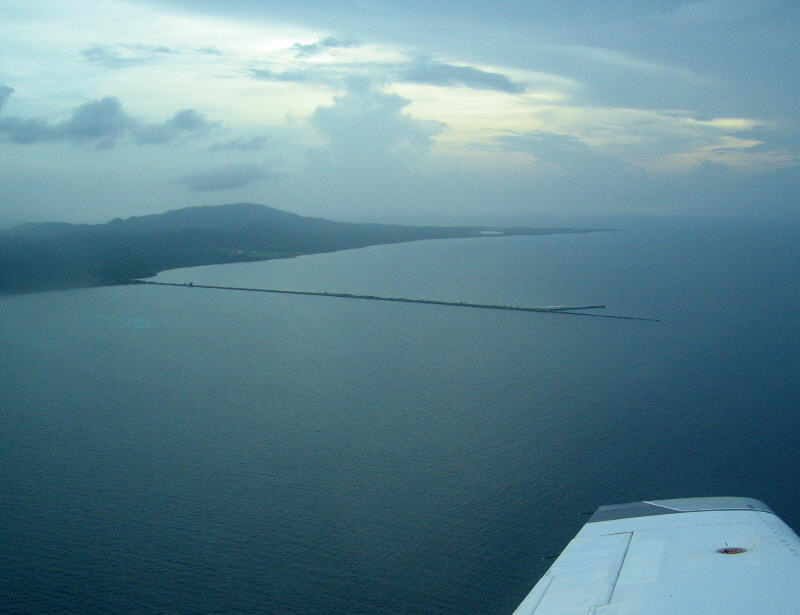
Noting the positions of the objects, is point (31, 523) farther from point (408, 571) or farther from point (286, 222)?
point (286, 222)

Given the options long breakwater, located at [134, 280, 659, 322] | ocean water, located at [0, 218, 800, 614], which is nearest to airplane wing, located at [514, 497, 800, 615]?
ocean water, located at [0, 218, 800, 614]

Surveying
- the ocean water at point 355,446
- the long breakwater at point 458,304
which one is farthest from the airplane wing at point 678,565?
the long breakwater at point 458,304

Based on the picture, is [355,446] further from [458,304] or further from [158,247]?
[158,247]

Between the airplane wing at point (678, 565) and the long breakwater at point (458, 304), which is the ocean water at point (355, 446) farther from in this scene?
the airplane wing at point (678, 565)

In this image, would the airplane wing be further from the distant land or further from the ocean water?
the distant land

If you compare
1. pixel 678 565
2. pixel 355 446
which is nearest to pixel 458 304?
pixel 355 446

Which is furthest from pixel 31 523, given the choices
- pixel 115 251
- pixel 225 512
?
pixel 115 251
